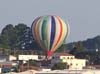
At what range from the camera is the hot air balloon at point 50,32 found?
92.8 m

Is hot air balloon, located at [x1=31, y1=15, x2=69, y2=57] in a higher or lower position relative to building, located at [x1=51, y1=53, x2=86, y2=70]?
higher

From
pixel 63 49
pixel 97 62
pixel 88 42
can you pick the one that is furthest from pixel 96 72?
pixel 88 42

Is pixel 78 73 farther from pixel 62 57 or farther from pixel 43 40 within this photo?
pixel 62 57

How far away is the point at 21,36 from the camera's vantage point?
150000 millimetres

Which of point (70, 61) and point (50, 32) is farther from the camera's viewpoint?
point (70, 61)

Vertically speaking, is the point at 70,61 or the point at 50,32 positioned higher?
the point at 50,32

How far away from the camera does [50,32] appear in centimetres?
9338

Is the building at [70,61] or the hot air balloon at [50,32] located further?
the building at [70,61]

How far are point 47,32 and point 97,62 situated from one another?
→ 1758cm

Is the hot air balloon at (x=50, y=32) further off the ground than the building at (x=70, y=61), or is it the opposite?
the hot air balloon at (x=50, y=32)

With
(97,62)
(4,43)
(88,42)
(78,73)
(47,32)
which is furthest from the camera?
(88,42)

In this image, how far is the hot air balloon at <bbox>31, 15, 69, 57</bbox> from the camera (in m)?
92.8

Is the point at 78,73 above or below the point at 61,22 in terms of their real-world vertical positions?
below

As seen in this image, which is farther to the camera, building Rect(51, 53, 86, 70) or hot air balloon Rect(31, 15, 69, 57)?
building Rect(51, 53, 86, 70)
